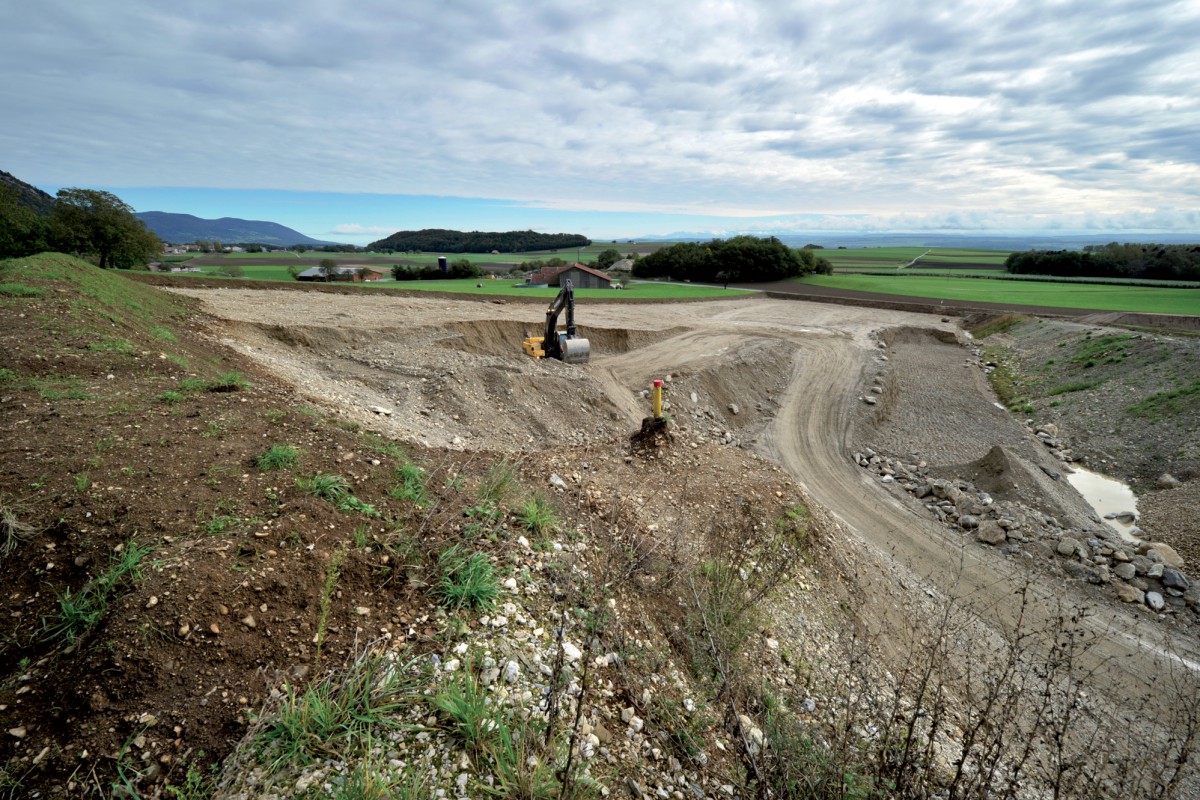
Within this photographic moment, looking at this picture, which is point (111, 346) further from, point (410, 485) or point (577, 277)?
point (577, 277)

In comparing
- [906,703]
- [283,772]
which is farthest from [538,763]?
[906,703]

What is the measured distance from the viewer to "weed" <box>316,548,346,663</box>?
434 cm

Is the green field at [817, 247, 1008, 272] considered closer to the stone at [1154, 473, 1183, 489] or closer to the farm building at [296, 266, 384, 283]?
the farm building at [296, 266, 384, 283]

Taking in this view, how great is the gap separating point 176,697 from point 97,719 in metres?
0.40

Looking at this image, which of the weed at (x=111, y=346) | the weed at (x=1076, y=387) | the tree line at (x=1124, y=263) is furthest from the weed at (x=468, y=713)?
the tree line at (x=1124, y=263)

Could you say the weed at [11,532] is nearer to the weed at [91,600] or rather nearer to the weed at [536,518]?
the weed at [91,600]

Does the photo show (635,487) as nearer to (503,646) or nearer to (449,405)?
(503,646)

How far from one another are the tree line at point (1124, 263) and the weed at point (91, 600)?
7712 cm

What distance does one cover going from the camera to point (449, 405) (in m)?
15.9

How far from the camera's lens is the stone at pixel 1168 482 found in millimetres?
14466

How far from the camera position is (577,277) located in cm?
5684

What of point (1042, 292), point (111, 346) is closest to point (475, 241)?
point (1042, 292)

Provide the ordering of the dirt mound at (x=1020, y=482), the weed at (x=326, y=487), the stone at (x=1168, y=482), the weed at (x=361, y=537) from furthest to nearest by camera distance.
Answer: the stone at (x=1168, y=482) < the dirt mound at (x=1020, y=482) < the weed at (x=326, y=487) < the weed at (x=361, y=537)

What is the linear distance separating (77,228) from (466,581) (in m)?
44.6
